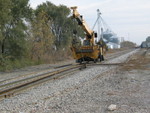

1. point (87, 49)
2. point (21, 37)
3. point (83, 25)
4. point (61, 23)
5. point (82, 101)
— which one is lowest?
point (82, 101)

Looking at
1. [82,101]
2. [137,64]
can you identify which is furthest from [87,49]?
[82,101]

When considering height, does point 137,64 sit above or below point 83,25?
below

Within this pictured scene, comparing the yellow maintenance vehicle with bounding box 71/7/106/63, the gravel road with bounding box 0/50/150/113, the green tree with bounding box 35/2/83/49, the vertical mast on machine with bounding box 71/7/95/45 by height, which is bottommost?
the gravel road with bounding box 0/50/150/113

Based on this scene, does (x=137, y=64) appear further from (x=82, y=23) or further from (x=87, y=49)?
(x=82, y=23)

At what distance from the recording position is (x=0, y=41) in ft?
87.4

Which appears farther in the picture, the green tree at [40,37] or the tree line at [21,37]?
the green tree at [40,37]

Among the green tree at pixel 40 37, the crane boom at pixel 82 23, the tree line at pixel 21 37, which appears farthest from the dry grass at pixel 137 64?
the green tree at pixel 40 37

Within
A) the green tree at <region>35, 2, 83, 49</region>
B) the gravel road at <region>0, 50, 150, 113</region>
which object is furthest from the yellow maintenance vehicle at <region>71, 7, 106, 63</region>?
the green tree at <region>35, 2, 83, 49</region>

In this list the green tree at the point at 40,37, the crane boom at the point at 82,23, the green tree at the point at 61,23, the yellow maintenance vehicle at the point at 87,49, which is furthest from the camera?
the green tree at the point at 61,23

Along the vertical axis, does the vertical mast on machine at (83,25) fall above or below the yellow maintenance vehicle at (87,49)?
above

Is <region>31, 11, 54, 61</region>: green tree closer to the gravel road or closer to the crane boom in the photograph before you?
the crane boom

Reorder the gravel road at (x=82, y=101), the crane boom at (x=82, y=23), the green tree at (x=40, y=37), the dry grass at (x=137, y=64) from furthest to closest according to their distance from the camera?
the green tree at (x=40, y=37)
the crane boom at (x=82, y=23)
the dry grass at (x=137, y=64)
the gravel road at (x=82, y=101)

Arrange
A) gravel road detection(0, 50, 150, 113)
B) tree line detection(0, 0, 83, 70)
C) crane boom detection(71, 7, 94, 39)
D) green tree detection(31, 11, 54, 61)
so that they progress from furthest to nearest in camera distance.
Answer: green tree detection(31, 11, 54, 61), tree line detection(0, 0, 83, 70), crane boom detection(71, 7, 94, 39), gravel road detection(0, 50, 150, 113)

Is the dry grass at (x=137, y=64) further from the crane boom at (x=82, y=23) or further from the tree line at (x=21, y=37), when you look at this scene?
the tree line at (x=21, y=37)
